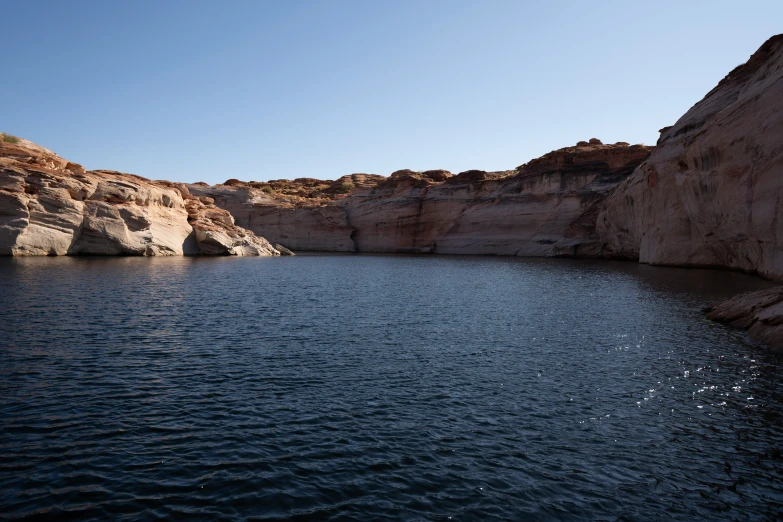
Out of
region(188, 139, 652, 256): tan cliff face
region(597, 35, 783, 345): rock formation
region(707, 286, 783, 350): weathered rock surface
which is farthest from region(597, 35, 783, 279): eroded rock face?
region(188, 139, 652, 256): tan cliff face

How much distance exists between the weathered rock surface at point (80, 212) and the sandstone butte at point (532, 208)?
4.9 inches

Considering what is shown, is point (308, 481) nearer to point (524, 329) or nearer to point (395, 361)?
point (395, 361)

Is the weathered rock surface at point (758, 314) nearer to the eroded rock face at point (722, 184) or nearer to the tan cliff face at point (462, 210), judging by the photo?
the eroded rock face at point (722, 184)

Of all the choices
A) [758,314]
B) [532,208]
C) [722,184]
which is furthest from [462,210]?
[758,314]

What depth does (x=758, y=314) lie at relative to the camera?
18672 mm

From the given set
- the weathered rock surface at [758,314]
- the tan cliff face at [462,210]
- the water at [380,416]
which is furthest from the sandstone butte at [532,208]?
the water at [380,416]

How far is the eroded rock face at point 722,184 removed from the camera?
27969 millimetres

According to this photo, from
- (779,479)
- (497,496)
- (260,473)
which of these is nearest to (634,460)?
(779,479)

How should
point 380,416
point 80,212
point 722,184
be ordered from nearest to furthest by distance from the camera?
point 380,416, point 722,184, point 80,212

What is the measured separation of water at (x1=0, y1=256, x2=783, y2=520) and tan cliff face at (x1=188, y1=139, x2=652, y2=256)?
49.8 meters

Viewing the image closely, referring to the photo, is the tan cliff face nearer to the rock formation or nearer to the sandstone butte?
the sandstone butte

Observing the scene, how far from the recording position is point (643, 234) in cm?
5069

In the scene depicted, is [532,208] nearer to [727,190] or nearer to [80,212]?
[727,190]

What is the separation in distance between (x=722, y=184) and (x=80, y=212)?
54095mm
